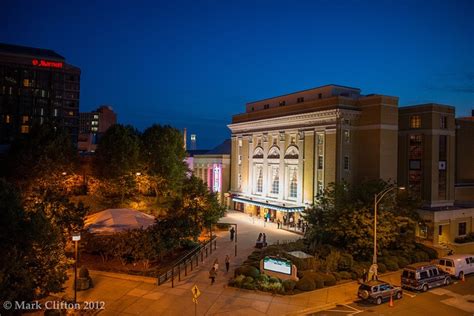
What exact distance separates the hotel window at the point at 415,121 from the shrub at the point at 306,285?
113 feet

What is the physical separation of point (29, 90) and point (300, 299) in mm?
95346

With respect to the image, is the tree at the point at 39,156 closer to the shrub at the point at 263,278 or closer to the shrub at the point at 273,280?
the shrub at the point at 263,278

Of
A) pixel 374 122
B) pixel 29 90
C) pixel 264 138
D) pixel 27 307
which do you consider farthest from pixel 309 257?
pixel 29 90

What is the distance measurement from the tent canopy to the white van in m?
23.8

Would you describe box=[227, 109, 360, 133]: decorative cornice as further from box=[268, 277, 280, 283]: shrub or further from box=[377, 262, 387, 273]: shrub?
box=[268, 277, 280, 283]: shrub

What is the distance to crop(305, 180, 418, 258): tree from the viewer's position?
33906 mm

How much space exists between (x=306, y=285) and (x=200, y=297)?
7.01 m

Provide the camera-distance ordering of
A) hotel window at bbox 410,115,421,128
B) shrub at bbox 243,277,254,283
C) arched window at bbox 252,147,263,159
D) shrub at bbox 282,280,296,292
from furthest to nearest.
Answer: arched window at bbox 252,147,263,159 → hotel window at bbox 410,115,421,128 → shrub at bbox 243,277,254,283 → shrub at bbox 282,280,296,292

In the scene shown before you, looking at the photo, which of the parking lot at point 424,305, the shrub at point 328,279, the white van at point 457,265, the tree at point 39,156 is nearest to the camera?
the parking lot at point 424,305

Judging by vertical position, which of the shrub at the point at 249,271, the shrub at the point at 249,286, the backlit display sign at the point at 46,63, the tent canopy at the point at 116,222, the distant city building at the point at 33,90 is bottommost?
the shrub at the point at 249,286

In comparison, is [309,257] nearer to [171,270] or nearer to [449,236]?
[171,270]

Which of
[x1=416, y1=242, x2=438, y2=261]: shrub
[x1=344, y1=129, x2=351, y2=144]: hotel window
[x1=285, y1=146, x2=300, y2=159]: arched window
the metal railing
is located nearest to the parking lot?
[x1=416, y1=242, x2=438, y2=261]: shrub

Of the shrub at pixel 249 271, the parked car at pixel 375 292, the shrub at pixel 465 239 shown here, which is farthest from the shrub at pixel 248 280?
the shrub at pixel 465 239

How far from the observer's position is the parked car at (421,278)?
27.3m
